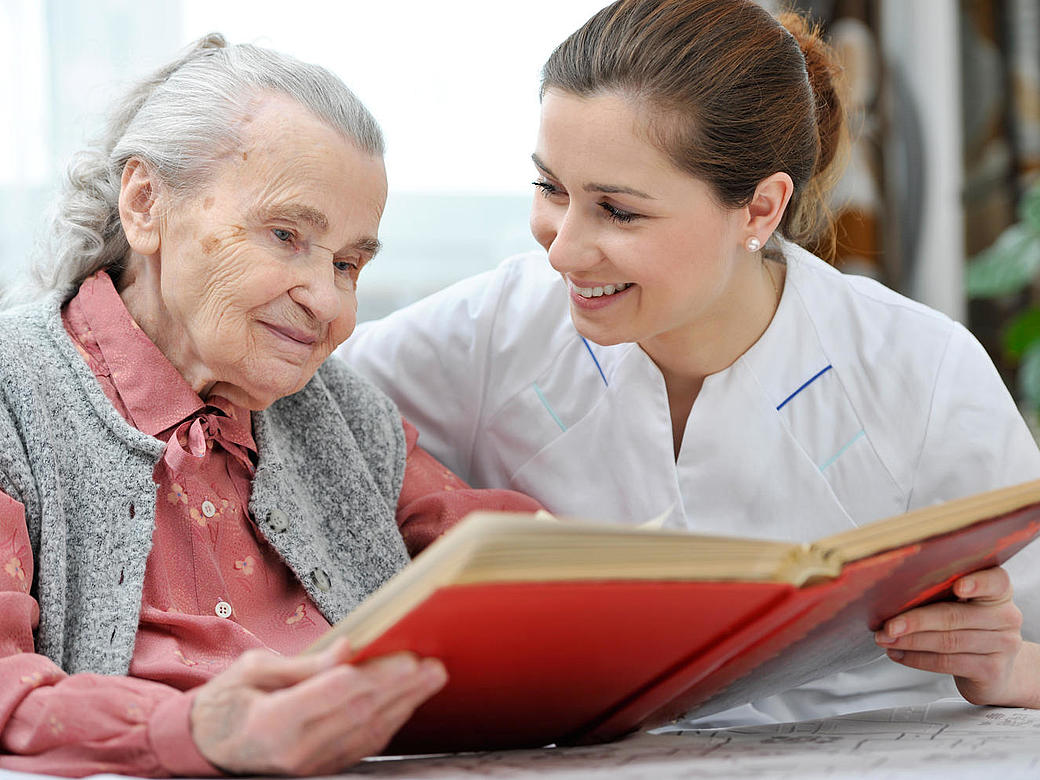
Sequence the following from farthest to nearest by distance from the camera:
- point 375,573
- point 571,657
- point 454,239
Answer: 1. point 454,239
2. point 375,573
3. point 571,657

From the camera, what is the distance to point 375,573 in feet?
4.43

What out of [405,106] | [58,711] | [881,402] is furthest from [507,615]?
[405,106]

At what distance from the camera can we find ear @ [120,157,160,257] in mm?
1228

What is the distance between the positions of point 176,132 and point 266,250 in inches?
6.5

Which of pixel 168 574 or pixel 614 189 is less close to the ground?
pixel 614 189

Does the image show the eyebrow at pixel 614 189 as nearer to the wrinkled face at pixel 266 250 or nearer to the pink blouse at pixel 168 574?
the wrinkled face at pixel 266 250

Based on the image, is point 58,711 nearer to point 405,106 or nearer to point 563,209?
point 563,209

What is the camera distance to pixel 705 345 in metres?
1.58

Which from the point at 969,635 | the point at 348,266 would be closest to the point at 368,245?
the point at 348,266

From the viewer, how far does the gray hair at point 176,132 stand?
47.6 inches

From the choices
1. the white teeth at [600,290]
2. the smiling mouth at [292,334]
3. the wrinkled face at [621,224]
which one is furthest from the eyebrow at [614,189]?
the smiling mouth at [292,334]

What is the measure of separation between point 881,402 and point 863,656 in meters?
0.40

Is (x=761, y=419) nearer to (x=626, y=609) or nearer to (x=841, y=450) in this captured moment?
(x=841, y=450)

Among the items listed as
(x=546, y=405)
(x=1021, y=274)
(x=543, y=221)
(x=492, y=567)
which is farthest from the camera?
(x=1021, y=274)
